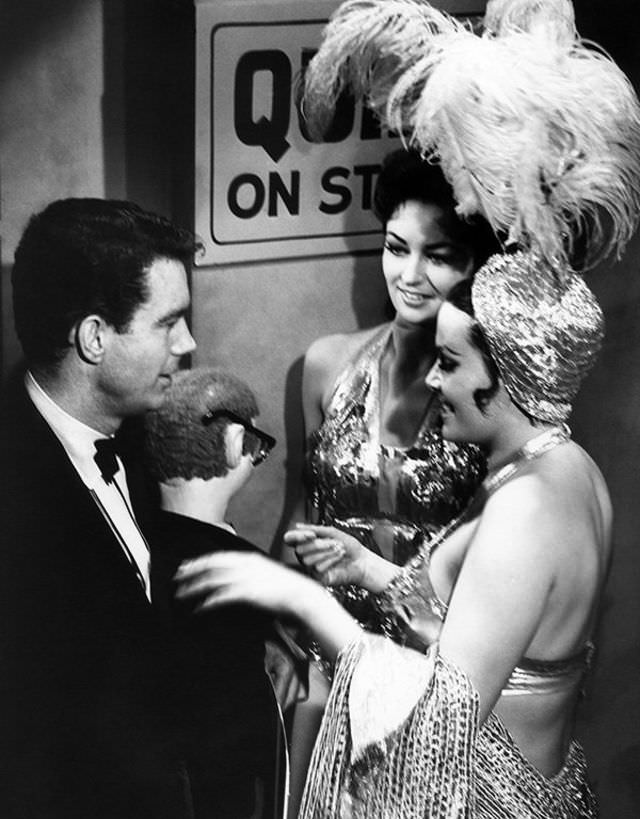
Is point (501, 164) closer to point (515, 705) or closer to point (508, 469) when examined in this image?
point (508, 469)

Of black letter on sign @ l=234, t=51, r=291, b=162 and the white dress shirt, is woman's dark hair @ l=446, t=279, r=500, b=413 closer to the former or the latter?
black letter on sign @ l=234, t=51, r=291, b=162

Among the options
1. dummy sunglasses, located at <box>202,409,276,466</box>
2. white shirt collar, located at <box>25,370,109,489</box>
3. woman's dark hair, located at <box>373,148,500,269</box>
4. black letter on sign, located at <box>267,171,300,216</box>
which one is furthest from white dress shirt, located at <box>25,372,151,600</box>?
woman's dark hair, located at <box>373,148,500,269</box>

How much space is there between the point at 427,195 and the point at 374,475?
360 millimetres

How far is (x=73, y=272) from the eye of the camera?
1.39 metres

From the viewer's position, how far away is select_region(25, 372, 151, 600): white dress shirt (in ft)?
4.66

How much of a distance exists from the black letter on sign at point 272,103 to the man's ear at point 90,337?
288 millimetres

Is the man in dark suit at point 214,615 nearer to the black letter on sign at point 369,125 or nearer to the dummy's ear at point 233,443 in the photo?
the dummy's ear at point 233,443

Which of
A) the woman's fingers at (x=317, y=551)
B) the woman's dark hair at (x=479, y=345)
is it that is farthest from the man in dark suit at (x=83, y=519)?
the woman's dark hair at (x=479, y=345)

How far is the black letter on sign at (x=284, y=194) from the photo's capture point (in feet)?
4.96

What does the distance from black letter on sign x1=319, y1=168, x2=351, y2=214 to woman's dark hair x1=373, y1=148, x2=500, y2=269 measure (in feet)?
0.15

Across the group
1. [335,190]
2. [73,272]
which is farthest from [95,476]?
[335,190]

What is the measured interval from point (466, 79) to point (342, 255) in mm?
276

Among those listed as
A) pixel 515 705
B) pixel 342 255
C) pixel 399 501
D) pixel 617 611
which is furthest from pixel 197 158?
pixel 617 611

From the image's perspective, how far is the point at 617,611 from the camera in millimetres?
1839
